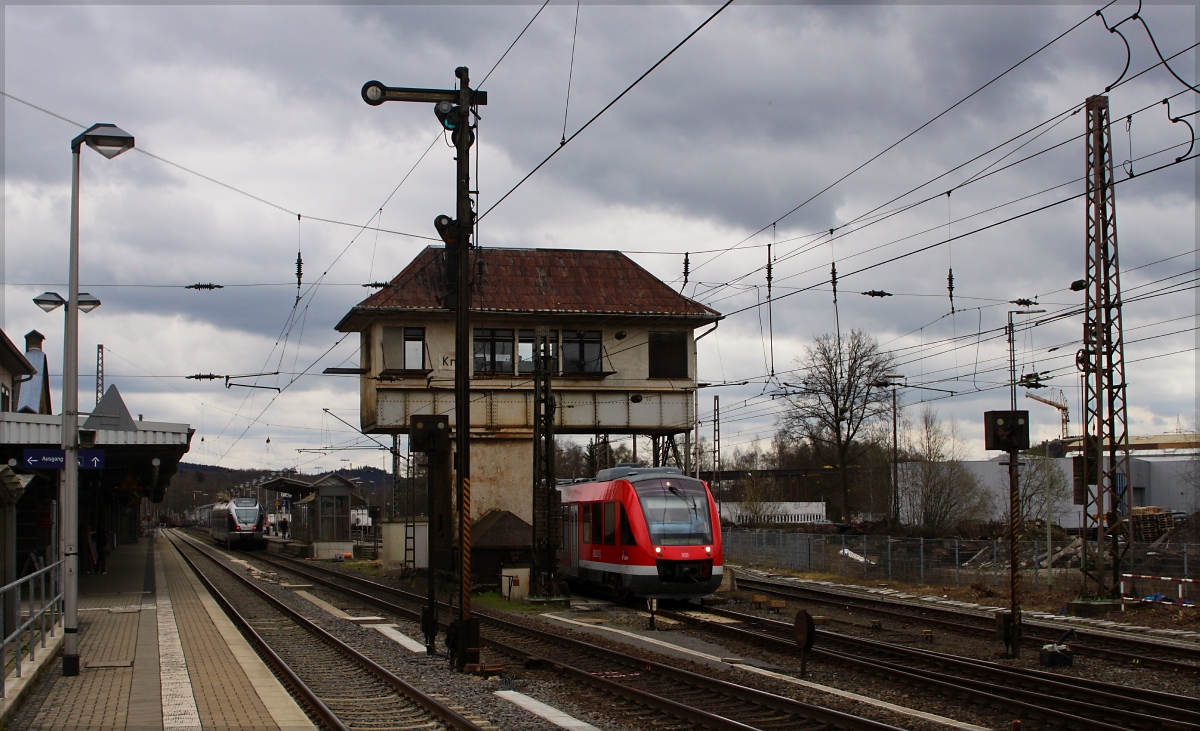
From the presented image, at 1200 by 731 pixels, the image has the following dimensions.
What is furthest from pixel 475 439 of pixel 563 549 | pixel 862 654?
pixel 862 654

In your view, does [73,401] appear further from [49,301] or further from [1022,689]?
[1022,689]

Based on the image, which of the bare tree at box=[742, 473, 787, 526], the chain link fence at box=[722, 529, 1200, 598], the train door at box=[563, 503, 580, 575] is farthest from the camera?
the bare tree at box=[742, 473, 787, 526]

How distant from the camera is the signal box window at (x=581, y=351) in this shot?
3644cm

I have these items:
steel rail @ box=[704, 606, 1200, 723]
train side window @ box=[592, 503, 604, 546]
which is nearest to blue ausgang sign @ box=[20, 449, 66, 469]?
steel rail @ box=[704, 606, 1200, 723]

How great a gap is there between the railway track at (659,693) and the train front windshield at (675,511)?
517 centimetres

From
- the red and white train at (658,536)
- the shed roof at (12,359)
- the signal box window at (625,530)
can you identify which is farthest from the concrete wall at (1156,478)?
the shed roof at (12,359)

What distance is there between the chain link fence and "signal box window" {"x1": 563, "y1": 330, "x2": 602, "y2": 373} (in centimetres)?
993

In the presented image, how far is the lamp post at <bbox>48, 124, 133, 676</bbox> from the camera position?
13141 mm

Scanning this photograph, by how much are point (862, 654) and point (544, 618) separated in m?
8.00

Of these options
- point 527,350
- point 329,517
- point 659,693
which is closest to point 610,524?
point 659,693

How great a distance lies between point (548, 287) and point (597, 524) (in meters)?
13.3

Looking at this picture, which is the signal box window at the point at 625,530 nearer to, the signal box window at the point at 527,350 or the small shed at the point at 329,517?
the signal box window at the point at 527,350

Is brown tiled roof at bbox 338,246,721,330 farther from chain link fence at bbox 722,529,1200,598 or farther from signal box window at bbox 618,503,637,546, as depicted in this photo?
signal box window at bbox 618,503,637,546

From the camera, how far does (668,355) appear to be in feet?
122
